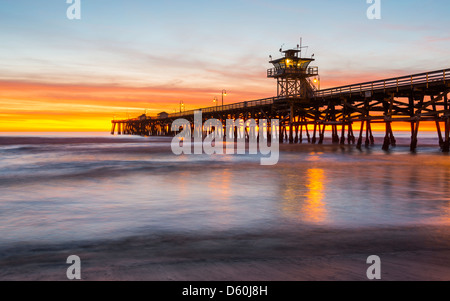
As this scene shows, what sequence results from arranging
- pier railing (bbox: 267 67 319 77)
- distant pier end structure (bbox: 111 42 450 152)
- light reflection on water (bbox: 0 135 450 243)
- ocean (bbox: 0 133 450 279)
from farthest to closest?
pier railing (bbox: 267 67 319 77) < distant pier end structure (bbox: 111 42 450 152) < light reflection on water (bbox: 0 135 450 243) < ocean (bbox: 0 133 450 279)

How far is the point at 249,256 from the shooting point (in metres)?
5.61

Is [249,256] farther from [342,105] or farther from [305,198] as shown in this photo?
[342,105]

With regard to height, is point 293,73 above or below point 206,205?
above

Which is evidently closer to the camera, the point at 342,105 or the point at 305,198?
the point at 305,198

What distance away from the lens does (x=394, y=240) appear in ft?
21.2

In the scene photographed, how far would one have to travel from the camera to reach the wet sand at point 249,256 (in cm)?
483

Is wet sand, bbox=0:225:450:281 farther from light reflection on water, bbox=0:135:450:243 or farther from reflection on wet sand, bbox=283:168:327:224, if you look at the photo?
reflection on wet sand, bbox=283:168:327:224

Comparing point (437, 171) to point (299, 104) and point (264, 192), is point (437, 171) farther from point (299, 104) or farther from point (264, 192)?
point (299, 104)

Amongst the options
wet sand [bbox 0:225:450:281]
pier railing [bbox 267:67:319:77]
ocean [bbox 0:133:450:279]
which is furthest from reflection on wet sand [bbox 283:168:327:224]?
pier railing [bbox 267:67:319:77]

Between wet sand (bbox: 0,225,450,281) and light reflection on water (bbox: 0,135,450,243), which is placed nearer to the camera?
wet sand (bbox: 0,225,450,281)

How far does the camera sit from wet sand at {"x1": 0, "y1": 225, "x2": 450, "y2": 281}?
4832 mm

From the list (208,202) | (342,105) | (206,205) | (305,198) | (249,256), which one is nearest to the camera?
(249,256)

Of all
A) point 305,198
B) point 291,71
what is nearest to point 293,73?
point 291,71
